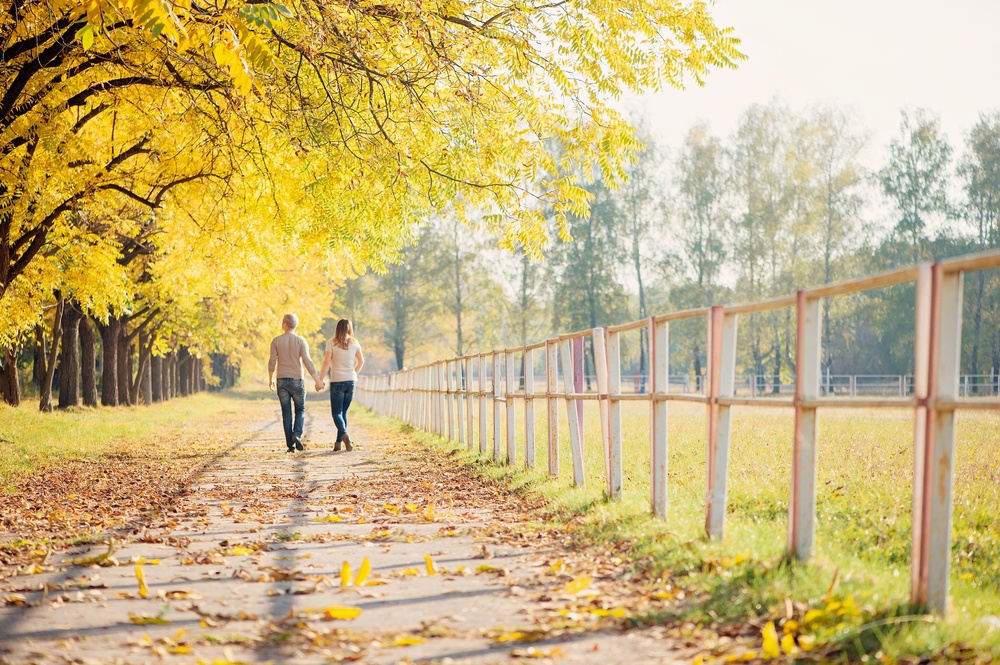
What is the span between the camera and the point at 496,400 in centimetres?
1338

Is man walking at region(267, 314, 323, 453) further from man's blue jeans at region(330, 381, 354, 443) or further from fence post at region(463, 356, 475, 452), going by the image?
fence post at region(463, 356, 475, 452)

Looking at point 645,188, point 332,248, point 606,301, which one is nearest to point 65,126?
point 332,248

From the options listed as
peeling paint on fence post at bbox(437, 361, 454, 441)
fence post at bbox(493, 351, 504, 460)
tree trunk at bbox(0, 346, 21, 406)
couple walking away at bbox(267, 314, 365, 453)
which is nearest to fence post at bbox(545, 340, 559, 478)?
fence post at bbox(493, 351, 504, 460)

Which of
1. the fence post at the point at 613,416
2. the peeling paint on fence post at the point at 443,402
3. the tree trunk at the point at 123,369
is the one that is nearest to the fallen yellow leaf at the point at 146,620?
the fence post at the point at 613,416

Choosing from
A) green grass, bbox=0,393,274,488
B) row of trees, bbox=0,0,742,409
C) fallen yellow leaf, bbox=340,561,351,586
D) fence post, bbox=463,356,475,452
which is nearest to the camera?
fallen yellow leaf, bbox=340,561,351,586

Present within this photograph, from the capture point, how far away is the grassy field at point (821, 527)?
14.7 feet

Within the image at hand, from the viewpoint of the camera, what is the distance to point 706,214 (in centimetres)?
5538

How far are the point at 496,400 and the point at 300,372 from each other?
3649 mm

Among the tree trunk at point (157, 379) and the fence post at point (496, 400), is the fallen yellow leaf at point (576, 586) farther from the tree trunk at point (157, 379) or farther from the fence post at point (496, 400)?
the tree trunk at point (157, 379)

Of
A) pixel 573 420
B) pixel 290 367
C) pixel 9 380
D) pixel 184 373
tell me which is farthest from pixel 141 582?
pixel 184 373

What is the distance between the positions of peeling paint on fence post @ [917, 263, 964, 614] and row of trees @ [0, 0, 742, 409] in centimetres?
426

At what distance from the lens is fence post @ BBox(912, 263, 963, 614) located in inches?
163

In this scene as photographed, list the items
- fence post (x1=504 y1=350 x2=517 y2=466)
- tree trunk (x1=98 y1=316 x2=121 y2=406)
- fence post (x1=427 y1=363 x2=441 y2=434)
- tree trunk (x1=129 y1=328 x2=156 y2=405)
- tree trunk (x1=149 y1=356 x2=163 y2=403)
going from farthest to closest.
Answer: tree trunk (x1=149 y1=356 x2=163 y2=403) < tree trunk (x1=129 y1=328 x2=156 y2=405) < tree trunk (x1=98 y1=316 x2=121 y2=406) < fence post (x1=427 y1=363 x2=441 y2=434) < fence post (x1=504 y1=350 x2=517 y2=466)

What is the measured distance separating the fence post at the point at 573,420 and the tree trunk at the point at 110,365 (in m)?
24.4
